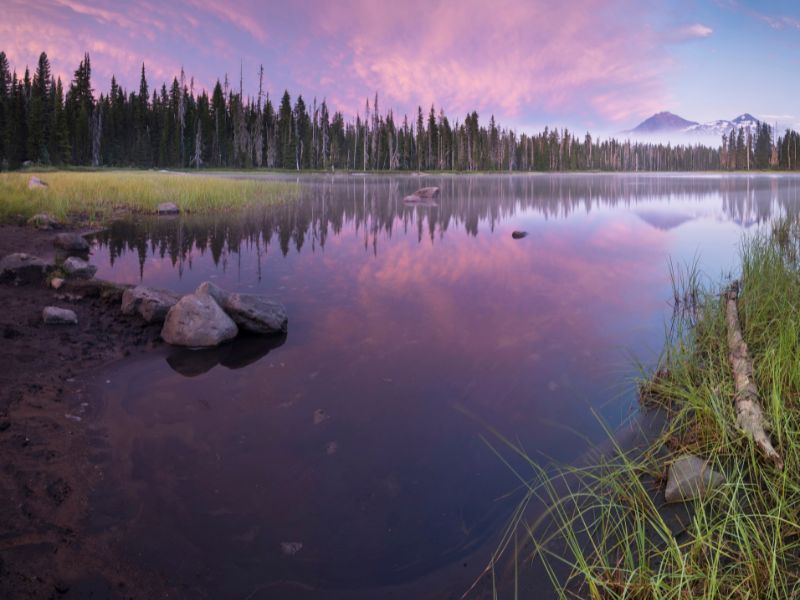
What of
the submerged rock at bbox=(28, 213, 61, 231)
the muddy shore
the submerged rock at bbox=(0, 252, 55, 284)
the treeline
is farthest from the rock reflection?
the treeline

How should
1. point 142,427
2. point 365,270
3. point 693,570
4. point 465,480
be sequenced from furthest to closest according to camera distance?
point 365,270
point 142,427
point 465,480
point 693,570

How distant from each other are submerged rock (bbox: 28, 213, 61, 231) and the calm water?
4209 mm

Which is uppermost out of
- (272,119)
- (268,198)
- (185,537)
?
(272,119)

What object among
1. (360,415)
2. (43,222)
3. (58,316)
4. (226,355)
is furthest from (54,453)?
(43,222)

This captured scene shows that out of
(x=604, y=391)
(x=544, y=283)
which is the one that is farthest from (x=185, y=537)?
(x=544, y=283)

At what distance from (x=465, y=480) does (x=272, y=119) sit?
93.2 meters

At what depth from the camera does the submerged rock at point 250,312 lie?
7.36m

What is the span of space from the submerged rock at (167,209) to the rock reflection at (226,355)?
1600cm

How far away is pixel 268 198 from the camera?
95.2 feet

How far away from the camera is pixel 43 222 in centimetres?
1530

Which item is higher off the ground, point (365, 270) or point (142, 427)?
point (365, 270)

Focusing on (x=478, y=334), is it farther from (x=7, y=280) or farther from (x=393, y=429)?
(x=7, y=280)

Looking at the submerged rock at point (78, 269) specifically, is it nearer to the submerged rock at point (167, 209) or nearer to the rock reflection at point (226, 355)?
the rock reflection at point (226, 355)

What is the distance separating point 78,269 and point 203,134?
7749 centimetres
